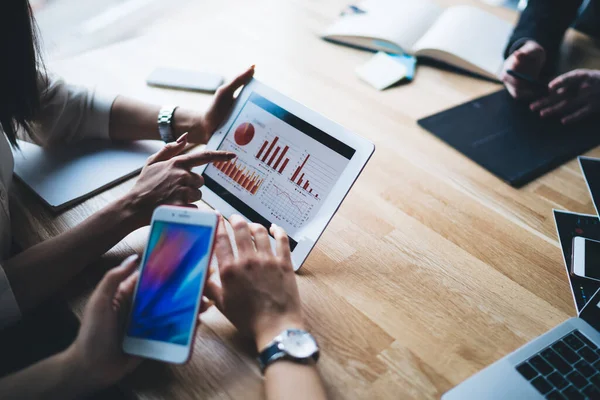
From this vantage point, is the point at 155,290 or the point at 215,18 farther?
the point at 215,18

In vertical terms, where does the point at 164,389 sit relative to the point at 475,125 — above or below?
below

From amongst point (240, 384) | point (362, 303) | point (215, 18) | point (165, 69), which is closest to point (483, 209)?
point (362, 303)

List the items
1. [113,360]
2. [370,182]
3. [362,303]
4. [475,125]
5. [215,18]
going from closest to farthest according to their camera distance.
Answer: [113,360] → [362,303] → [370,182] → [475,125] → [215,18]

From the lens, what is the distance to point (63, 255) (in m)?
0.75

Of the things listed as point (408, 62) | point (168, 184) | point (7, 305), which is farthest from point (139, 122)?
point (408, 62)

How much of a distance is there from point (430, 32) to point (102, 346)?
→ 130 centimetres

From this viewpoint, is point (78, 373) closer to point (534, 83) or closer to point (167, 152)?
point (167, 152)

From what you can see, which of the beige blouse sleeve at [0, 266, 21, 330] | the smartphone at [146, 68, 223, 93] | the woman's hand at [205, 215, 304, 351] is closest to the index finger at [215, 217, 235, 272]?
the woman's hand at [205, 215, 304, 351]

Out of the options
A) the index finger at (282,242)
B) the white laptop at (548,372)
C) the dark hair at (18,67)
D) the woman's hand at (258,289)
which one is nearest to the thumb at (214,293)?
the woman's hand at (258,289)

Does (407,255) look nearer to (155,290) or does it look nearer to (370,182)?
(370,182)

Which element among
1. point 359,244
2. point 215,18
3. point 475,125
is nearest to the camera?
point 359,244

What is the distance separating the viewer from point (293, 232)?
809 millimetres

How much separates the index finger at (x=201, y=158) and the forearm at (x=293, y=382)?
0.42 meters

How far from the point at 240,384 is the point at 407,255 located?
1.27 feet
